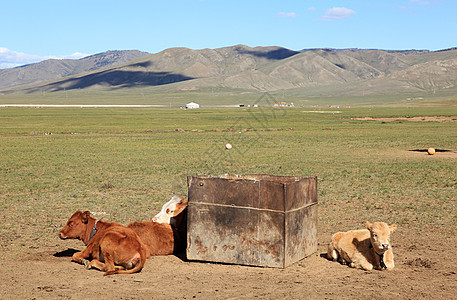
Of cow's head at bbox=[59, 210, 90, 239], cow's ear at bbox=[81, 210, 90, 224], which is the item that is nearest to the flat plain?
cow's head at bbox=[59, 210, 90, 239]

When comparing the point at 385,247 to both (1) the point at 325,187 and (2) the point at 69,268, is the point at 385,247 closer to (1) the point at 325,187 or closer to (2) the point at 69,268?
(2) the point at 69,268

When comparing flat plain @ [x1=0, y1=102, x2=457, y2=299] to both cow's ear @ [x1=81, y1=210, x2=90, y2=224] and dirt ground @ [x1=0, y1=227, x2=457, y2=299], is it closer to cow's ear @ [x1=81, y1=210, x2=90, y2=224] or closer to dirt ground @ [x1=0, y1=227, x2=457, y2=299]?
dirt ground @ [x1=0, y1=227, x2=457, y2=299]

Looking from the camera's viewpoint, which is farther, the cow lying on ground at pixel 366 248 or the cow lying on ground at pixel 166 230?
the cow lying on ground at pixel 166 230

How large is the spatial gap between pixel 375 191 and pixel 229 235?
871cm

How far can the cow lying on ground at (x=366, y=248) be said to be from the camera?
8.16 meters

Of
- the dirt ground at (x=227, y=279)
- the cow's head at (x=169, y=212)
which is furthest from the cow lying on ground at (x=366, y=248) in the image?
the cow's head at (x=169, y=212)

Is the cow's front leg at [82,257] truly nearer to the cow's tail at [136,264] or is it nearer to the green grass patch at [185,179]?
the cow's tail at [136,264]

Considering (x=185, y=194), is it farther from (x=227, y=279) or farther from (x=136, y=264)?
(x=227, y=279)

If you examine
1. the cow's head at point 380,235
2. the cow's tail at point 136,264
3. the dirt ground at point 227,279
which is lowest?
the dirt ground at point 227,279

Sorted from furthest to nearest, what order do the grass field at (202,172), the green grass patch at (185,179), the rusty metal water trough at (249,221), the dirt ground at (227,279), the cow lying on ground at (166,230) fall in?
the grass field at (202,172) → the green grass patch at (185,179) → the cow lying on ground at (166,230) → the rusty metal water trough at (249,221) → the dirt ground at (227,279)

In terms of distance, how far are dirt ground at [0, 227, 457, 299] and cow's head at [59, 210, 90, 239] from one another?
513 mm

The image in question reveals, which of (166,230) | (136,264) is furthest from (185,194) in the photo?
(136,264)

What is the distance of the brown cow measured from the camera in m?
8.41

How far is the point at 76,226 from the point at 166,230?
1664 millimetres
